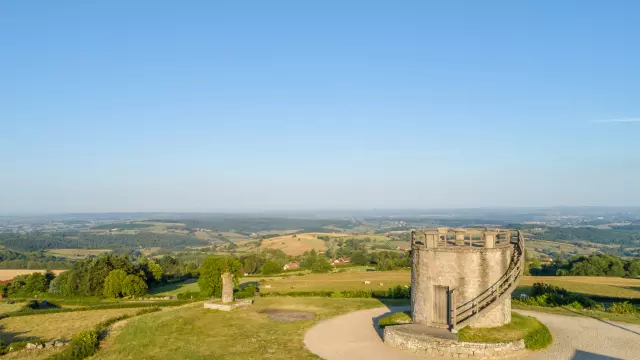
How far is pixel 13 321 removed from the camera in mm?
35875

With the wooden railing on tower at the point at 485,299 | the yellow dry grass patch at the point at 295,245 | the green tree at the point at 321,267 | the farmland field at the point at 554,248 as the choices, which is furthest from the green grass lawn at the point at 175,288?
the farmland field at the point at 554,248

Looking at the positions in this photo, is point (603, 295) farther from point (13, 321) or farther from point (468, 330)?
point (13, 321)

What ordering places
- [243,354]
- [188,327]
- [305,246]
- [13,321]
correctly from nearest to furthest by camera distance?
[243,354] < [188,327] < [13,321] < [305,246]

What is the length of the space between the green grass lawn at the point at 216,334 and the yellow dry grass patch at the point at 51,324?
4269mm

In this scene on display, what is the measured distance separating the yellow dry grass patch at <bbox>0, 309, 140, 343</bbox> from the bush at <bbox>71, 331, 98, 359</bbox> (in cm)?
460

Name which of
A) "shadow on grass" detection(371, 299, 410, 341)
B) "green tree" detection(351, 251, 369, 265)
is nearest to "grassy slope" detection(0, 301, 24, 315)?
"shadow on grass" detection(371, 299, 410, 341)

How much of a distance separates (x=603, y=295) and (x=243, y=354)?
37933mm

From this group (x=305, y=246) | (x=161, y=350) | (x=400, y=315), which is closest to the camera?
(x=161, y=350)

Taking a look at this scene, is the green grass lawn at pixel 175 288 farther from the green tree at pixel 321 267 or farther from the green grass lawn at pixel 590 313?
the green grass lawn at pixel 590 313

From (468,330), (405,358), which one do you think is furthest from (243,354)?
(468,330)

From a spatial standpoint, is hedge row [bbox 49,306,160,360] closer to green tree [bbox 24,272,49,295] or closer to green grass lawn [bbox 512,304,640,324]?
green grass lawn [bbox 512,304,640,324]

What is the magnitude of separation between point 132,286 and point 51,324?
16.9 meters

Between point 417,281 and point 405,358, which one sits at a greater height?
point 417,281

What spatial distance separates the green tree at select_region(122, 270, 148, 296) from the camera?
166 ft
